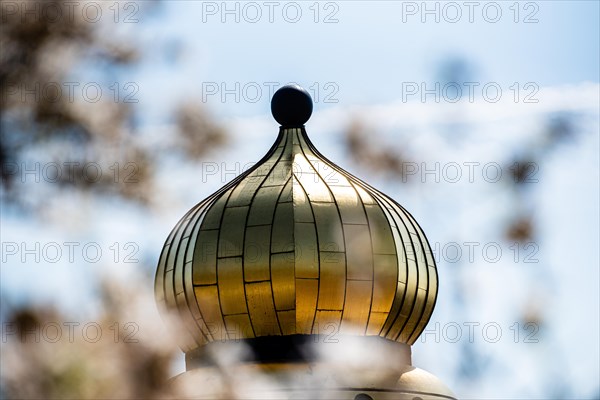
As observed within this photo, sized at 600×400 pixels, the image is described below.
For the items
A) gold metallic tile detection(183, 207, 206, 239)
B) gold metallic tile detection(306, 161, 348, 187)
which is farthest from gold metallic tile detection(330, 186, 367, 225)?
gold metallic tile detection(183, 207, 206, 239)

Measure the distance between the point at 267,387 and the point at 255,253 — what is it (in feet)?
6.64

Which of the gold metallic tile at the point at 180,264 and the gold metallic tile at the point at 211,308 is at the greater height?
the gold metallic tile at the point at 180,264

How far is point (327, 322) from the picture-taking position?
16266 millimetres

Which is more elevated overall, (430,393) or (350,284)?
(350,284)

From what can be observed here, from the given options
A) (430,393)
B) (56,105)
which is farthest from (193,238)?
(56,105)

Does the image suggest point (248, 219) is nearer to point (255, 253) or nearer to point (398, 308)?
point (255, 253)

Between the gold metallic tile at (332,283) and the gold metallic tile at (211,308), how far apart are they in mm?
1245

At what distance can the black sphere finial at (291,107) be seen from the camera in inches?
725

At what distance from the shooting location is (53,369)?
4820mm

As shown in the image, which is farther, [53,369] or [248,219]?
[248,219]

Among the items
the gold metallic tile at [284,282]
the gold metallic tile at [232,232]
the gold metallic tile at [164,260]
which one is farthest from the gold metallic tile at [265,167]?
the gold metallic tile at [284,282]

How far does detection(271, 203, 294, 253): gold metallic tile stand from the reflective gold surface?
0.5 inches

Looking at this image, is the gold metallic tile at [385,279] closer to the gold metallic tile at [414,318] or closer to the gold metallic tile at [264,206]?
the gold metallic tile at [414,318]

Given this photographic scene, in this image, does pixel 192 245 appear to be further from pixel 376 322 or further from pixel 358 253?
pixel 376 322
